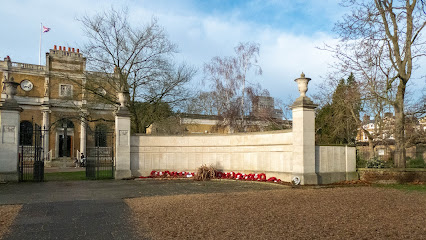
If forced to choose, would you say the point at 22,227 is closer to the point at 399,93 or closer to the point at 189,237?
the point at 189,237

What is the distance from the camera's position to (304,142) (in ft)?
42.7

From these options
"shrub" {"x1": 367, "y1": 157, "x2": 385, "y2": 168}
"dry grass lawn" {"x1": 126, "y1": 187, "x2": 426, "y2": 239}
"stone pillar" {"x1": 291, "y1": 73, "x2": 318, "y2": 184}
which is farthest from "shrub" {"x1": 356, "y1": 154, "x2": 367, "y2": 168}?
"dry grass lawn" {"x1": 126, "y1": 187, "x2": 426, "y2": 239}

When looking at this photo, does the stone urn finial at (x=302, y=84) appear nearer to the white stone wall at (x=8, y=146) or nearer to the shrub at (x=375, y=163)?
the shrub at (x=375, y=163)

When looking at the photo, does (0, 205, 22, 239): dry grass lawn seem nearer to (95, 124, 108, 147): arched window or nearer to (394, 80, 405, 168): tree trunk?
(95, 124, 108, 147): arched window

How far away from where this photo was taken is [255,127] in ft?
101

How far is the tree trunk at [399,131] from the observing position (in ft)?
48.2

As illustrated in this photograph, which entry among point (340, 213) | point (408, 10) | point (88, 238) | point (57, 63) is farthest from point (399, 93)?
point (57, 63)

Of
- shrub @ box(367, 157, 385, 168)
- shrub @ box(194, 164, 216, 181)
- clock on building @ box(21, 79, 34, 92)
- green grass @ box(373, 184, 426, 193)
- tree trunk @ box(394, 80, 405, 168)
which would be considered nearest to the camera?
green grass @ box(373, 184, 426, 193)

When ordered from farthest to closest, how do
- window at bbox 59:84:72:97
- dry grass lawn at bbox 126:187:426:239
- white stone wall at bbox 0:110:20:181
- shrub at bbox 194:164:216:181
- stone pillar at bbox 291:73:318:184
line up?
window at bbox 59:84:72:97 < shrub at bbox 194:164:216:181 < white stone wall at bbox 0:110:20:181 < stone pillar at bbox 291:73:318:184 < dry grass lawn at bbox 126:187:426:239

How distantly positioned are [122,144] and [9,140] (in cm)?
438

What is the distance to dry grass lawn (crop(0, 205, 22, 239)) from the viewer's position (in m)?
5.98

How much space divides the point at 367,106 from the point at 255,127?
12.6 meters

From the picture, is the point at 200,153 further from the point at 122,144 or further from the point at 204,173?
the point at 122,144

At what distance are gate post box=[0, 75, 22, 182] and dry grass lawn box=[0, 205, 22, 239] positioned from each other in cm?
641
